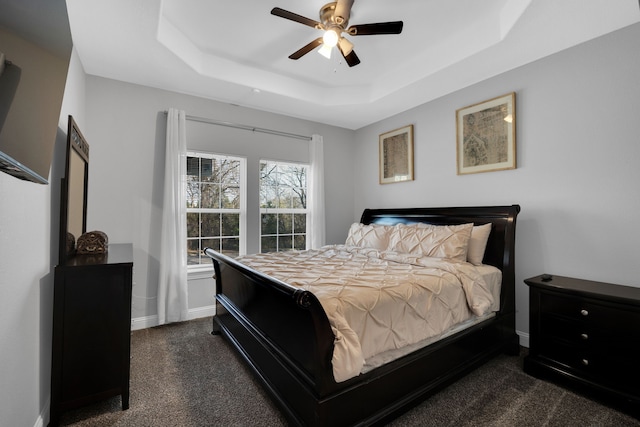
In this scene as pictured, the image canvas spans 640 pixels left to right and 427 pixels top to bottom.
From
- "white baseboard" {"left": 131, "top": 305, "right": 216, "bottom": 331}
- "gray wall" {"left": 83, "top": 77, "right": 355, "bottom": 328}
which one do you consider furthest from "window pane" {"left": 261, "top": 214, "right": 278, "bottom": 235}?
"white baseboard" {"left": 131, "top": 305, "right": 216, "bottom": 331}

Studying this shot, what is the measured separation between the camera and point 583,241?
2414 millimetres

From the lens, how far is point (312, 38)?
9.20 ft

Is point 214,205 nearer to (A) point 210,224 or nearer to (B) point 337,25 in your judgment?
(A) point 210,224

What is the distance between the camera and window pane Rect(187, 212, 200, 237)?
143 inches

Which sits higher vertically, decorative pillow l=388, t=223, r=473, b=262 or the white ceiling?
the white ceiling

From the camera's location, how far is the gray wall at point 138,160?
306 cm

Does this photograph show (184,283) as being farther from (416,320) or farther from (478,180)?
(478,180)

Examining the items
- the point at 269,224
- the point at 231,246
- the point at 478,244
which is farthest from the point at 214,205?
the point at 478,244

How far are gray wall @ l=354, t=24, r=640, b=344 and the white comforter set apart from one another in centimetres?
85

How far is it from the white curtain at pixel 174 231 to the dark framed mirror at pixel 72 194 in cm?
76

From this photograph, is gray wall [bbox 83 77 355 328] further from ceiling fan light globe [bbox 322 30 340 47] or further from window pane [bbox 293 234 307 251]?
ceiling fan light globe [bbox 322 30 340 47]

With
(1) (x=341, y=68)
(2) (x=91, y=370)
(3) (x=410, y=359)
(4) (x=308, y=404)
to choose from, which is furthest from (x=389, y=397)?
(1) (x=341, y=68)

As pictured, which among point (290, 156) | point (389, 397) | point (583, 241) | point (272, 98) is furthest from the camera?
point (290, 156)

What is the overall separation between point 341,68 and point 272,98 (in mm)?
911
